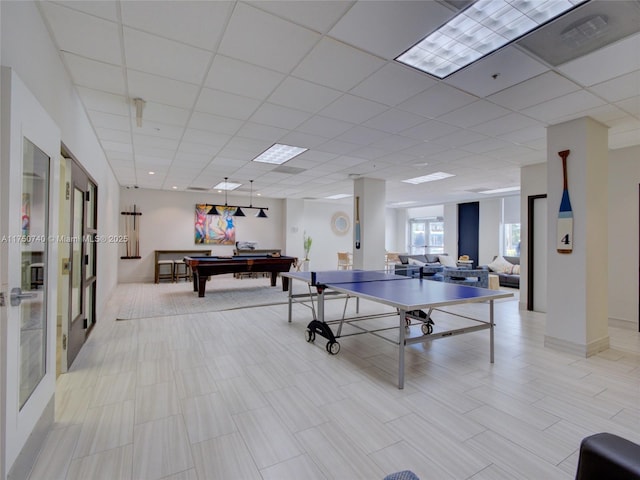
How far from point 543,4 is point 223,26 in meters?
2.11

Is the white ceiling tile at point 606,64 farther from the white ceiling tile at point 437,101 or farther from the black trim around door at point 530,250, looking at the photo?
the black trim around door at point 530,250

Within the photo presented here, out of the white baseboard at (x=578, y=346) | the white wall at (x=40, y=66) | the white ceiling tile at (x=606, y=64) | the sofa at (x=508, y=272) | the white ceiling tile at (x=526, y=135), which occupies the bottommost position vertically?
the white baseboard at (x=578, y=346)

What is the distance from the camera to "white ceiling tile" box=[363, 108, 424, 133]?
3600 millimetres

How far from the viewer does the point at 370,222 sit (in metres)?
7.43

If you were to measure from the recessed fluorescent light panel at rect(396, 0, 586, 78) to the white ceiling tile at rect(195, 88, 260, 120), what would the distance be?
167 centimetres

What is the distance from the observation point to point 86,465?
5.75ft

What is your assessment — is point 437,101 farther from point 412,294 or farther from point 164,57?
point 164,57

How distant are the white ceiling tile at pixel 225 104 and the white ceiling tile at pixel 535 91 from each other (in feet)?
8.46

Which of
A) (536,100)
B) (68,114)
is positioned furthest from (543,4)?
(68,114)

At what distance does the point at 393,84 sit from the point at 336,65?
64 centimetres

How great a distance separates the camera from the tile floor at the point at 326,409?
5.86 feet

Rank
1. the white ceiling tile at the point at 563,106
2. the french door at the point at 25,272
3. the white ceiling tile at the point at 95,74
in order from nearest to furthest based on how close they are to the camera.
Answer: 1. the french door at the point at 25,272
2. the white ceiling tile at the point at 95,74
3. the white ceiling tile at the point at 563,106

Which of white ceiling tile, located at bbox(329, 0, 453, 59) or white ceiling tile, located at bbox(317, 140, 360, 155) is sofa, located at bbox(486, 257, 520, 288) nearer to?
white ceiling tile, located at bbox(317, 140, 360, 155)

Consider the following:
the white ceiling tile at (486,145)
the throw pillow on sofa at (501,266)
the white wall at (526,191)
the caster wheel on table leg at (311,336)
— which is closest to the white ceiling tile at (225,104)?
the caster wheel on table leg at (311,336)
